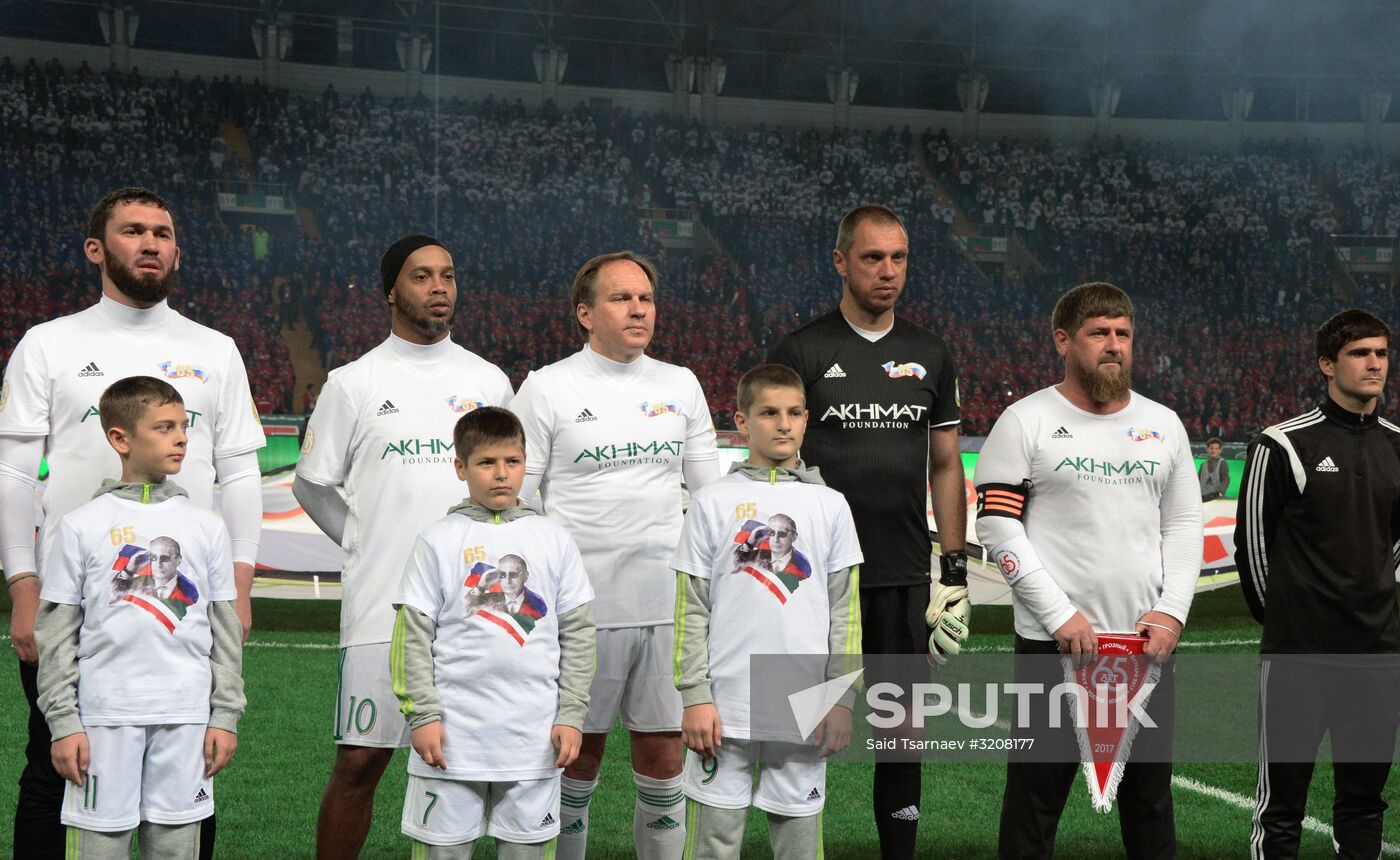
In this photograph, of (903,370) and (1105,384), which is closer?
(1105,384)

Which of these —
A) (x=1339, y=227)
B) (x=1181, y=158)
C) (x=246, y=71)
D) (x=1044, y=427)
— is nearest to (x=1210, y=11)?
(x=1181, y=158)

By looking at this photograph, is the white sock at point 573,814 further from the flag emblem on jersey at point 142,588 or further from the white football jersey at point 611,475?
the flag emblem on jersey at point 142,588

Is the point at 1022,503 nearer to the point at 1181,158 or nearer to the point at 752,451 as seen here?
the point at 752,451

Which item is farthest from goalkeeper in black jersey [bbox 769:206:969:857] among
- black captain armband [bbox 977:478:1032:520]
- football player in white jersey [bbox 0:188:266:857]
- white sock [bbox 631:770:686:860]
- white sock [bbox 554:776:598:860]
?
football player in white jersey [bbox 0:188:266:857]

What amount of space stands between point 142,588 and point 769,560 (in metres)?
1.79

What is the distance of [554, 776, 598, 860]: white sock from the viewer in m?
4.59

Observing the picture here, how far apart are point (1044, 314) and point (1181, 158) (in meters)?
7.12

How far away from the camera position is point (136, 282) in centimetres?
421

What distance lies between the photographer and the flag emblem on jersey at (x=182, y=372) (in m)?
4.26

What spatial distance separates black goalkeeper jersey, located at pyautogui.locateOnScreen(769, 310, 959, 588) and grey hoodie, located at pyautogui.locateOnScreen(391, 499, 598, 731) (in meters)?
1.26

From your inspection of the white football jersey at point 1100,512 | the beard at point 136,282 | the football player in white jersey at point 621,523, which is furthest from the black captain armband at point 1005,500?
the beard at point 136,282

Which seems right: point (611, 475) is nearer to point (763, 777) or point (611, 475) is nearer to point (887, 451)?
point (887, 451)

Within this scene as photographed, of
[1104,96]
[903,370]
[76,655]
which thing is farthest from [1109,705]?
[1104,96]

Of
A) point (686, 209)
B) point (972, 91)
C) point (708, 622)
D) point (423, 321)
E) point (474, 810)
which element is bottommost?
point (474, 810)
